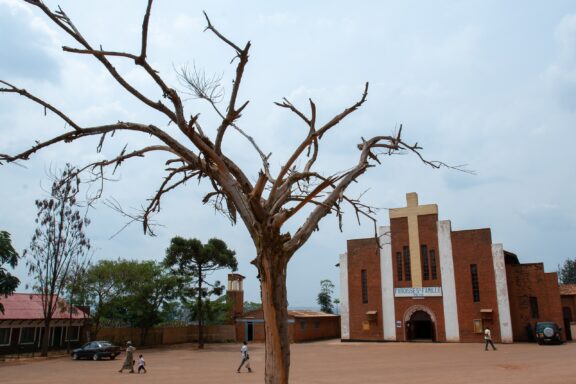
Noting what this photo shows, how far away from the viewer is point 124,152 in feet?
14.4

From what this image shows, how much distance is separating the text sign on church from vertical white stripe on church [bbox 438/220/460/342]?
0.51 metres

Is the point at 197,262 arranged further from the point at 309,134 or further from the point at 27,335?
the point at 309,134

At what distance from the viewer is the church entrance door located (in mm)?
35500

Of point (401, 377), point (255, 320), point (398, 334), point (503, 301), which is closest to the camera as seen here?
point (401, 377)

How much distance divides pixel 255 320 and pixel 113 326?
1187 cm

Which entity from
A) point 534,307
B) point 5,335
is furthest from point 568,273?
point 5,335

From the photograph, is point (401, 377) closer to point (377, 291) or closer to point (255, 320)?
point (377, 291)

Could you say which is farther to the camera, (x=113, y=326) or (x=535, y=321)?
(x=113, y=326)

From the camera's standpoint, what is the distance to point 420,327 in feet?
122

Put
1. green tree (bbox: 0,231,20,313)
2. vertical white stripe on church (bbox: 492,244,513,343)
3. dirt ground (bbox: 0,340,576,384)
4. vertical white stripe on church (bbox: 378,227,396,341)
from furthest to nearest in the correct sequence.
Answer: vertical white stripe on church (bbox: 378,227,396,341) < vertical white stripe on church (bbox: 492,244,513,343) < green tree (bbox: 0,231,20,313) < dirt ground (bbox: 0,340,576,384)

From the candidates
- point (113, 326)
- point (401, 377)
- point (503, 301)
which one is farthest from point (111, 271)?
point (503, 301)

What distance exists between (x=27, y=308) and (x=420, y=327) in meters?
30.0

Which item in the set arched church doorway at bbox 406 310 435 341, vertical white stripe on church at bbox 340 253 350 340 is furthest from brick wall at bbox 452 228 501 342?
vertical white stripe on church at bbox 340 253 350 340

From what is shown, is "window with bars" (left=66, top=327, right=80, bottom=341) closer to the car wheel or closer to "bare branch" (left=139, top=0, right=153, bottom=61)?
the car wheel
